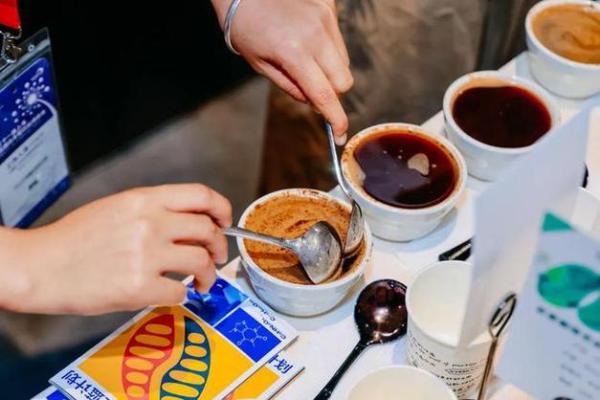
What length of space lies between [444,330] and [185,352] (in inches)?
12.7

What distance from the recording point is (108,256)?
3.09 feet

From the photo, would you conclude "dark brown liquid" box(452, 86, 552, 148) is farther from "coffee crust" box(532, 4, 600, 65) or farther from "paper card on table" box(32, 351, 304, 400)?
"paper card on table" box(32, 351, 304, 400)

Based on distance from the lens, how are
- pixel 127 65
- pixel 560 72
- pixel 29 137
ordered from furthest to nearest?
pixel 127 65 → pixel 29 137 → pixel 560 72

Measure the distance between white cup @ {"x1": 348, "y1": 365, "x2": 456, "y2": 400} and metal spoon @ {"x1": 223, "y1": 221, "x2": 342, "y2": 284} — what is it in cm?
19

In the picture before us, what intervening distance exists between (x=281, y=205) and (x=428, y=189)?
8.4 inches

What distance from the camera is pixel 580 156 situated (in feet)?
2.54

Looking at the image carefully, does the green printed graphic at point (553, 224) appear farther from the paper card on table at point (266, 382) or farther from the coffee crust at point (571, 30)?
the coffee crust at point (571, 30)

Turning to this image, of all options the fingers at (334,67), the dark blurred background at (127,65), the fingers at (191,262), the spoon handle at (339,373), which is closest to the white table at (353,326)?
the spoon handle at (339,373)

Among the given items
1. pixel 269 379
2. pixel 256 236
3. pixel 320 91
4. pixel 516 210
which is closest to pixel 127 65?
pixel 320 91

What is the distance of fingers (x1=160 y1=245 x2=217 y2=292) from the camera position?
3.16 ft

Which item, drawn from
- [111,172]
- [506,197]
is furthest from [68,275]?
[111,172]

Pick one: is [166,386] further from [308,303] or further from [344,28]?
[344,28]

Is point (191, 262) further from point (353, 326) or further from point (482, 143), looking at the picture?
point (482, 143)

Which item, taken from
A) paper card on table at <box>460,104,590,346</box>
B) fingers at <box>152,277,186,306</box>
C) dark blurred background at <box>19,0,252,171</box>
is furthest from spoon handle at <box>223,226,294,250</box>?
dark blurred background at <box>19,0,252,171</box>
